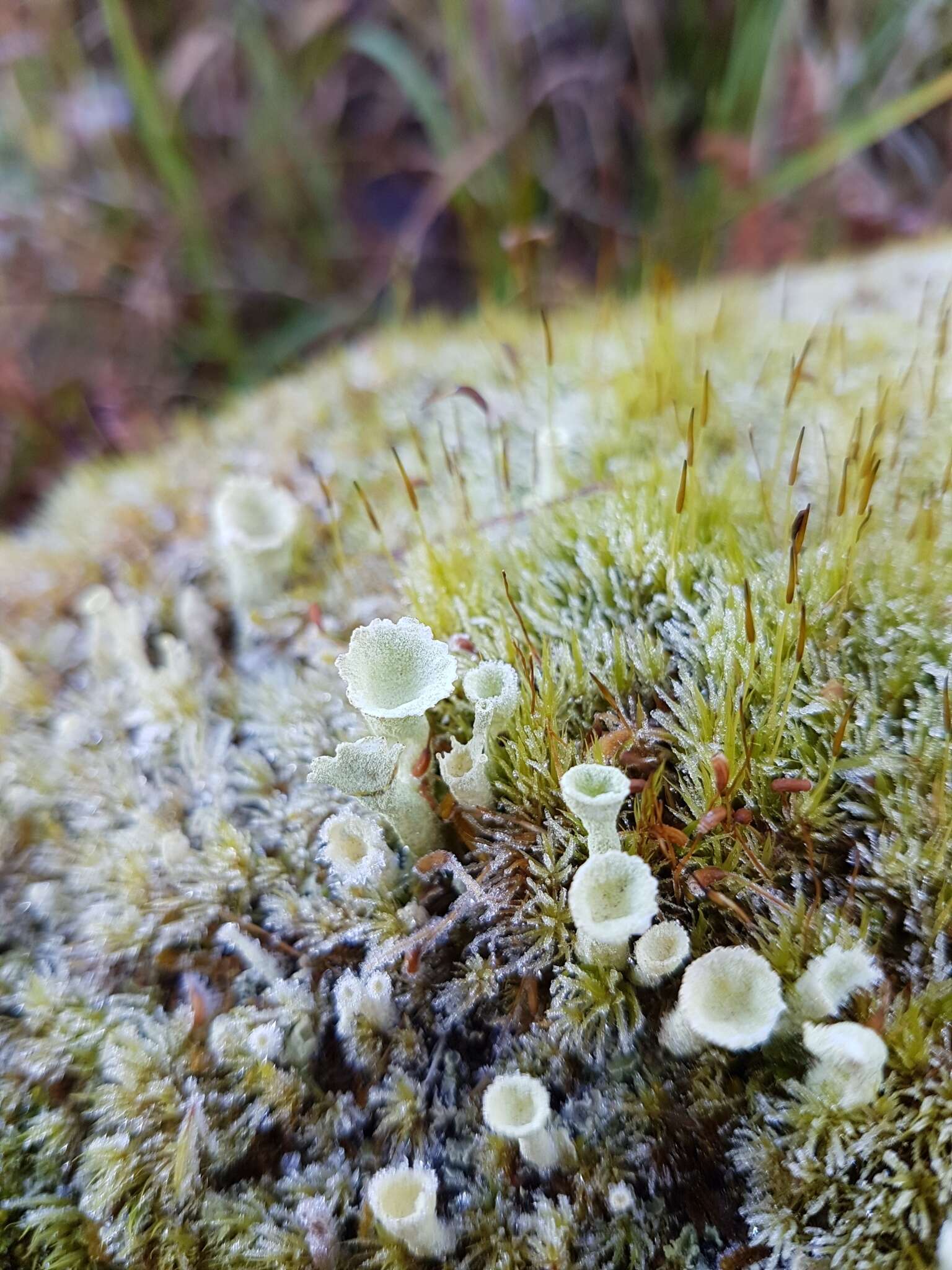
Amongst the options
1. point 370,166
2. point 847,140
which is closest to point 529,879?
point 847,140

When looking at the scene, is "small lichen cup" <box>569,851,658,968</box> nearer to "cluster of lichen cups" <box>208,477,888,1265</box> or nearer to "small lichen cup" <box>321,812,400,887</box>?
"cluster of lichen cups" <box>208,477,888,1265</box>

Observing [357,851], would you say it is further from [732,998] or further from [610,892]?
[732,998]

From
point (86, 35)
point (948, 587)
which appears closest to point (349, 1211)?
point (948, 587)

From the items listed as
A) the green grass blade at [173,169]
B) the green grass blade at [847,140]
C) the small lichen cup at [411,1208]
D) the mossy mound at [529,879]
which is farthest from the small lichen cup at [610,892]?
the green grass blade at [173,169]

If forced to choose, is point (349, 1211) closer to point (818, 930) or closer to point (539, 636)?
point (818, 930)

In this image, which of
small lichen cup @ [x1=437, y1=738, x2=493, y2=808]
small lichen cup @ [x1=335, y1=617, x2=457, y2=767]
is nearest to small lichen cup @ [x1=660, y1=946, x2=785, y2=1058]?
small lichen cup @ [x1=437, y1=738, x2=493, y2=808]

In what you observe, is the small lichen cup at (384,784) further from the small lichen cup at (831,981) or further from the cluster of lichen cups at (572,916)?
the small lichen cup at (831,981)
